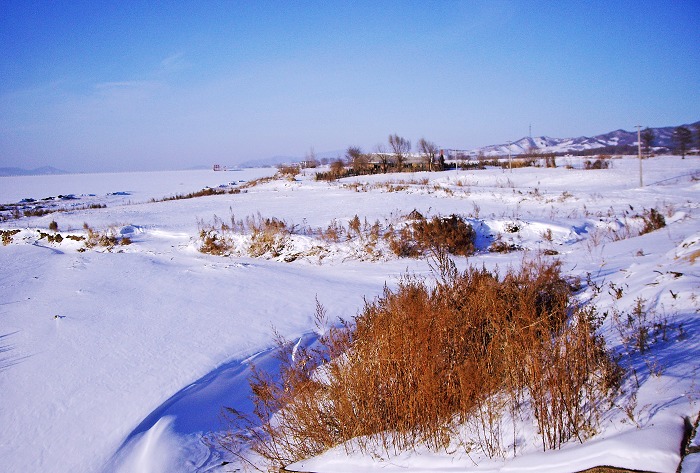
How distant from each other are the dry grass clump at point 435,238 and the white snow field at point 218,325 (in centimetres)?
35

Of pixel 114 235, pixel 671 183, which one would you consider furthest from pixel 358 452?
pixel 671 183

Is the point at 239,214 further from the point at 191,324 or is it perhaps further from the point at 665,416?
the point at 665,416

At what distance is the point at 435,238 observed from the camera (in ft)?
35.8

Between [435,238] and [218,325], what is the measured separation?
19.9ft

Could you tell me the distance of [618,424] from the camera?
2.44 m

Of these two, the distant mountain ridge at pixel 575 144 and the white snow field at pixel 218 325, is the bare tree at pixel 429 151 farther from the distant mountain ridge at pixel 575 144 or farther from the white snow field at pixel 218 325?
the distant mountain ridge at pixel 575 144

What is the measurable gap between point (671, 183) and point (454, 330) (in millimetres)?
21718

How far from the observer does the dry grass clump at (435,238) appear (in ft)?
35.7

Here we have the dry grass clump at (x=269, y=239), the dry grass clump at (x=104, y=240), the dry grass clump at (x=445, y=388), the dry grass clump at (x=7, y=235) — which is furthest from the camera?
the dry grass clump at (x=7, y=235)

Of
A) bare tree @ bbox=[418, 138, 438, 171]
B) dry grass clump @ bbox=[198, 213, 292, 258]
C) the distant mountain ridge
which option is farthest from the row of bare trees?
the distant mountain ridge

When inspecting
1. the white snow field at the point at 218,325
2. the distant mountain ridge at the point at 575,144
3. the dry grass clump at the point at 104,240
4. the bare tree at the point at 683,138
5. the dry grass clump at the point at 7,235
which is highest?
the distant mountain ridge at the point at 575,144

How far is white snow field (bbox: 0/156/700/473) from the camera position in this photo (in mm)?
2697

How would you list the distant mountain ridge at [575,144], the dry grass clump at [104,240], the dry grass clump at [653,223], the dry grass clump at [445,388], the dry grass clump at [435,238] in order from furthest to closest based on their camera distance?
the distant mountain ridge at [575,144]
the dry grass clump at [104,240]
the dry grass clump at [653,223]
the dry grass clump at [435,238]
the dry grass clump at [445,388]

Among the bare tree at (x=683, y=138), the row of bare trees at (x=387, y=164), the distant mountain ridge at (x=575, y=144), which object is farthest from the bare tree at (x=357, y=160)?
the distant mountain ridge at (x=575, y=144)
